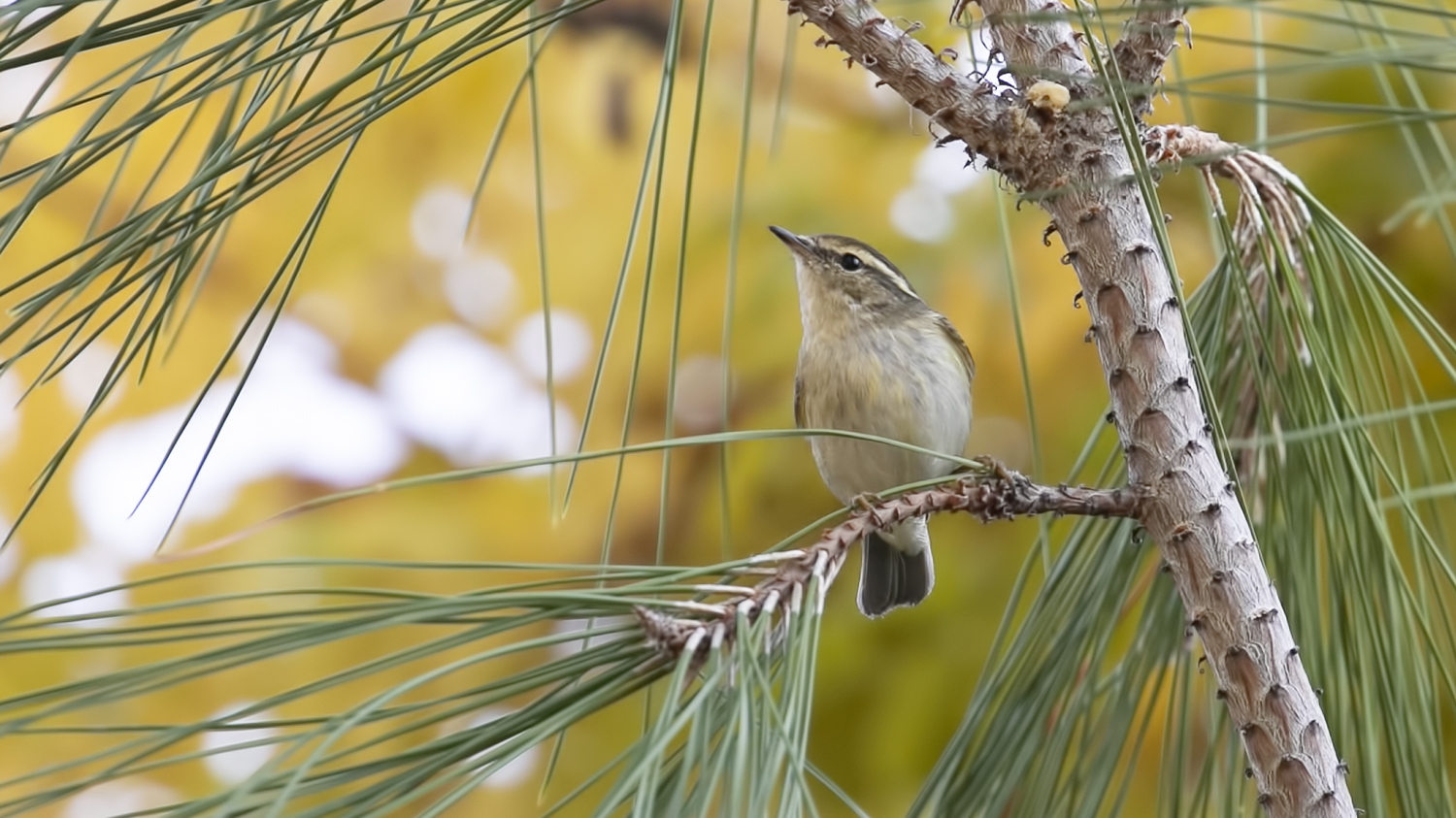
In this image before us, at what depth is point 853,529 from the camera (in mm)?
963

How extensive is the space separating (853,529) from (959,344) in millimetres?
1425

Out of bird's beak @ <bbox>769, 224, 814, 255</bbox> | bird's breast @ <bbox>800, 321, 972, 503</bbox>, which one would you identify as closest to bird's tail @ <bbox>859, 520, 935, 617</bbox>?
bird's breast @ <bbox>800, 321, 972, 503</bbox>

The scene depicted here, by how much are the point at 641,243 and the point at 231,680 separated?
1.08 m

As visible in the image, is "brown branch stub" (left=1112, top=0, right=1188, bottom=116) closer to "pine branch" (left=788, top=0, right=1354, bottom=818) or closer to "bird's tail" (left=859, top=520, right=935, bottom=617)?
"pine branch" (left=788, top=0, right=1354, bottom=818)

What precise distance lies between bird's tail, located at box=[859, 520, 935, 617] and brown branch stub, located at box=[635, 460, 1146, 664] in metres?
1.01

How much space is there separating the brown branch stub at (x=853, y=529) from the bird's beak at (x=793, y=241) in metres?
0.98

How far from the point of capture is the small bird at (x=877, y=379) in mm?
2230

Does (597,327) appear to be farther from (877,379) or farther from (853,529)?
(853,529)

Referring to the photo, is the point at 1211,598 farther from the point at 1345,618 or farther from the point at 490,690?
the point at 490,690

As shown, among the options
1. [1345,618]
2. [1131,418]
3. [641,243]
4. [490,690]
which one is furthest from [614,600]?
[641,243]

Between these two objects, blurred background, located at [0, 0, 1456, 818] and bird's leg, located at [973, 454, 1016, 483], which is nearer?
bird's leg, located at [973, 454, 1016, 483]

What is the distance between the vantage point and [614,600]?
2.59 feet

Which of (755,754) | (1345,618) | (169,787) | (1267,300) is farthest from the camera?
(169,787)

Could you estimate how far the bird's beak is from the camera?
2.12m
